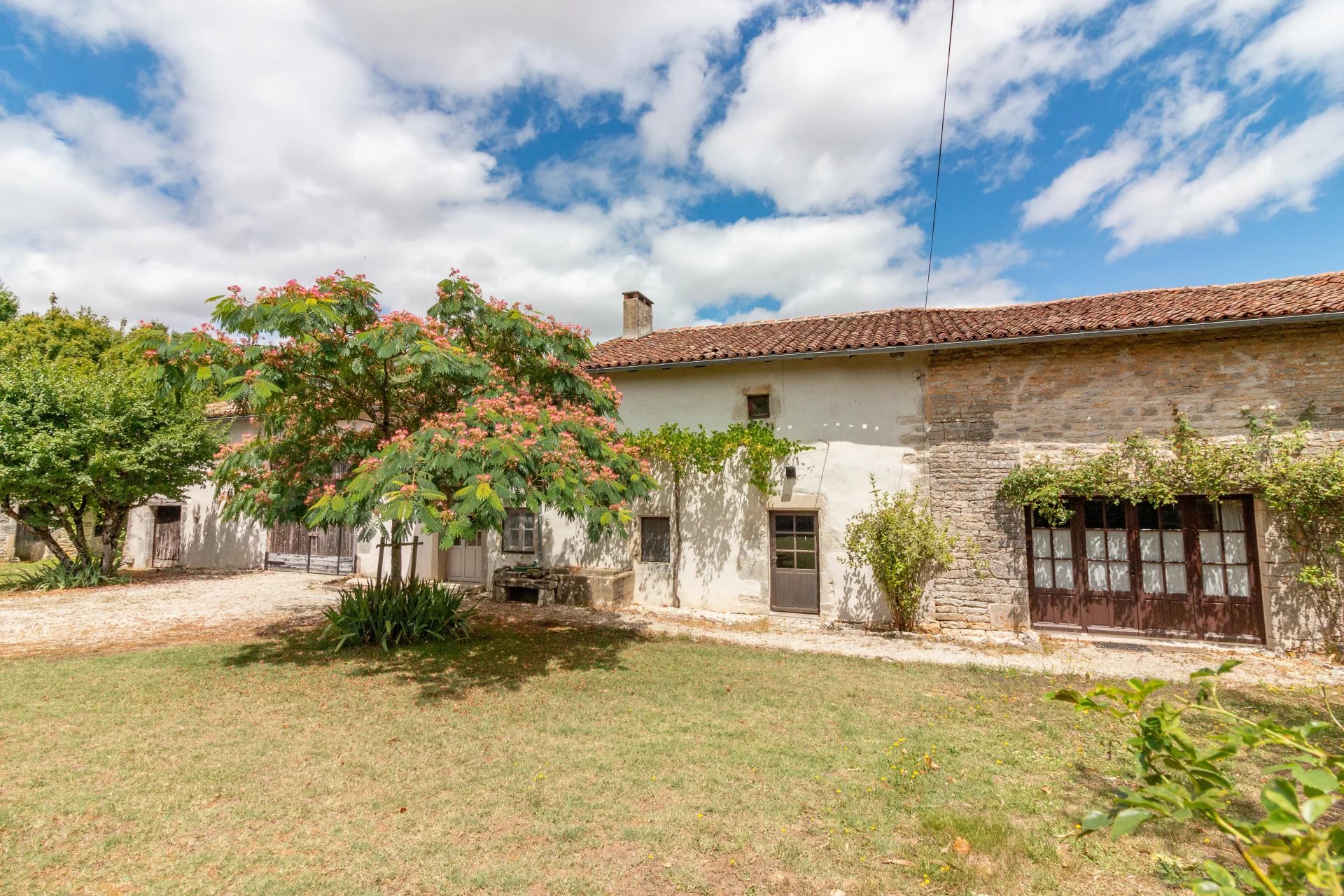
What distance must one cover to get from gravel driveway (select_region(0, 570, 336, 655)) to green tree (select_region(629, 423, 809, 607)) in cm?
642

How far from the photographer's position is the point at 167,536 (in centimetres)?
1730

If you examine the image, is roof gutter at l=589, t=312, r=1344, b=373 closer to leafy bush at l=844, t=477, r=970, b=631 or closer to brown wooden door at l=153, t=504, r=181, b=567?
leafy bush at l=844, t=477, r=970, b=631

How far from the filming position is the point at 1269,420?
28.3 ft

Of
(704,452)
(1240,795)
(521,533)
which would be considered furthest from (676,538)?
(1240,795)

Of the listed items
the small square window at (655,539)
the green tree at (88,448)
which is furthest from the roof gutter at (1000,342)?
the green tree at (88,448)

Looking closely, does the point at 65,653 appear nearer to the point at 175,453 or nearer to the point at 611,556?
the point at 175,453

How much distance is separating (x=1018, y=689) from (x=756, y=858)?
4.81 m

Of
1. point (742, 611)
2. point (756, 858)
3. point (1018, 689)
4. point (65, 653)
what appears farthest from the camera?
point (742, 611)

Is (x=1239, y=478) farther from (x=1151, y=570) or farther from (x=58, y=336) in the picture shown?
(x=58, y=336)

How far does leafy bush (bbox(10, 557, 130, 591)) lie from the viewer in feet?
44.6

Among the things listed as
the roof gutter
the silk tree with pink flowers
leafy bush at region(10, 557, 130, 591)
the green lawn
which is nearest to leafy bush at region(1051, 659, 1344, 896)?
the green lawn

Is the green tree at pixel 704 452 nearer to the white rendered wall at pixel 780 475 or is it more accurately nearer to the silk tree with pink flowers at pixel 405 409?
the white rendered wall at pixel 780 475

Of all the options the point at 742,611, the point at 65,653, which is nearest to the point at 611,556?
the point at 742,611

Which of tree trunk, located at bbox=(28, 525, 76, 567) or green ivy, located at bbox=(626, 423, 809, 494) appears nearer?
green ivy, located at bbox=(626, 423, 809, 494)
